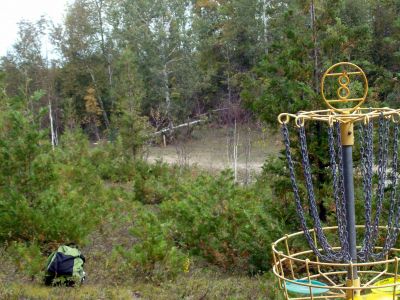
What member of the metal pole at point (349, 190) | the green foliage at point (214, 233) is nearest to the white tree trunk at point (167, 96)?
the green foliage at point (214, 233)

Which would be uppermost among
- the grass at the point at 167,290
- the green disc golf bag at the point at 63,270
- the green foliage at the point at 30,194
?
the green foliage at the point at 30,194

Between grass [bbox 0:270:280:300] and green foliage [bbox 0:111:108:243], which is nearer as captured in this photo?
grass [bbox 0:270:280:300]

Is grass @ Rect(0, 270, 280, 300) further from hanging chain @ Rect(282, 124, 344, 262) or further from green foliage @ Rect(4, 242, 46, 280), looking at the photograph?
hanging chain @ Rect(282, 124, 344, 262)

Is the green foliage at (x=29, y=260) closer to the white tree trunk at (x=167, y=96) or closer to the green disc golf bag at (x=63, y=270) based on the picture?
the green disc golf bag at (x=63, y=270)

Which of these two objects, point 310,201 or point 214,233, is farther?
point 214,233

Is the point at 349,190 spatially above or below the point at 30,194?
above

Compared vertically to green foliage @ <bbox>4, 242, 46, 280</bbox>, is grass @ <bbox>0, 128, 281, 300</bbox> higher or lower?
lower

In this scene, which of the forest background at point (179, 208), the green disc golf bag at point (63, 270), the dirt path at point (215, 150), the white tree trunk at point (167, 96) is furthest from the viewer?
the white tree trunk at point (167, 96)

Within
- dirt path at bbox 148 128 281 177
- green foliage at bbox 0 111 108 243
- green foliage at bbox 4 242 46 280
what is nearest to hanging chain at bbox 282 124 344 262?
green foliage at bbox 4 242 46 280

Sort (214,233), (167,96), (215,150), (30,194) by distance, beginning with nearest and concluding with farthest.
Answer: (214,233) → (30,194) → (215,150) → (167,96)

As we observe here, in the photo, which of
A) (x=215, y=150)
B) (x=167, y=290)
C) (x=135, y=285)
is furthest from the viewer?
(x=215, y=150)

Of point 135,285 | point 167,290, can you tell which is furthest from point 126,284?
point 167,290

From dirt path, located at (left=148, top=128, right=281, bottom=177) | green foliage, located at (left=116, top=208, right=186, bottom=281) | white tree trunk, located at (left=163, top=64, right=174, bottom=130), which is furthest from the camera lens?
white tree trunk, located at (left=163, top=64, right=174, bottom=130)

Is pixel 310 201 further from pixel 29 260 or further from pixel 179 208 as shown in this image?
pixel 179 208
